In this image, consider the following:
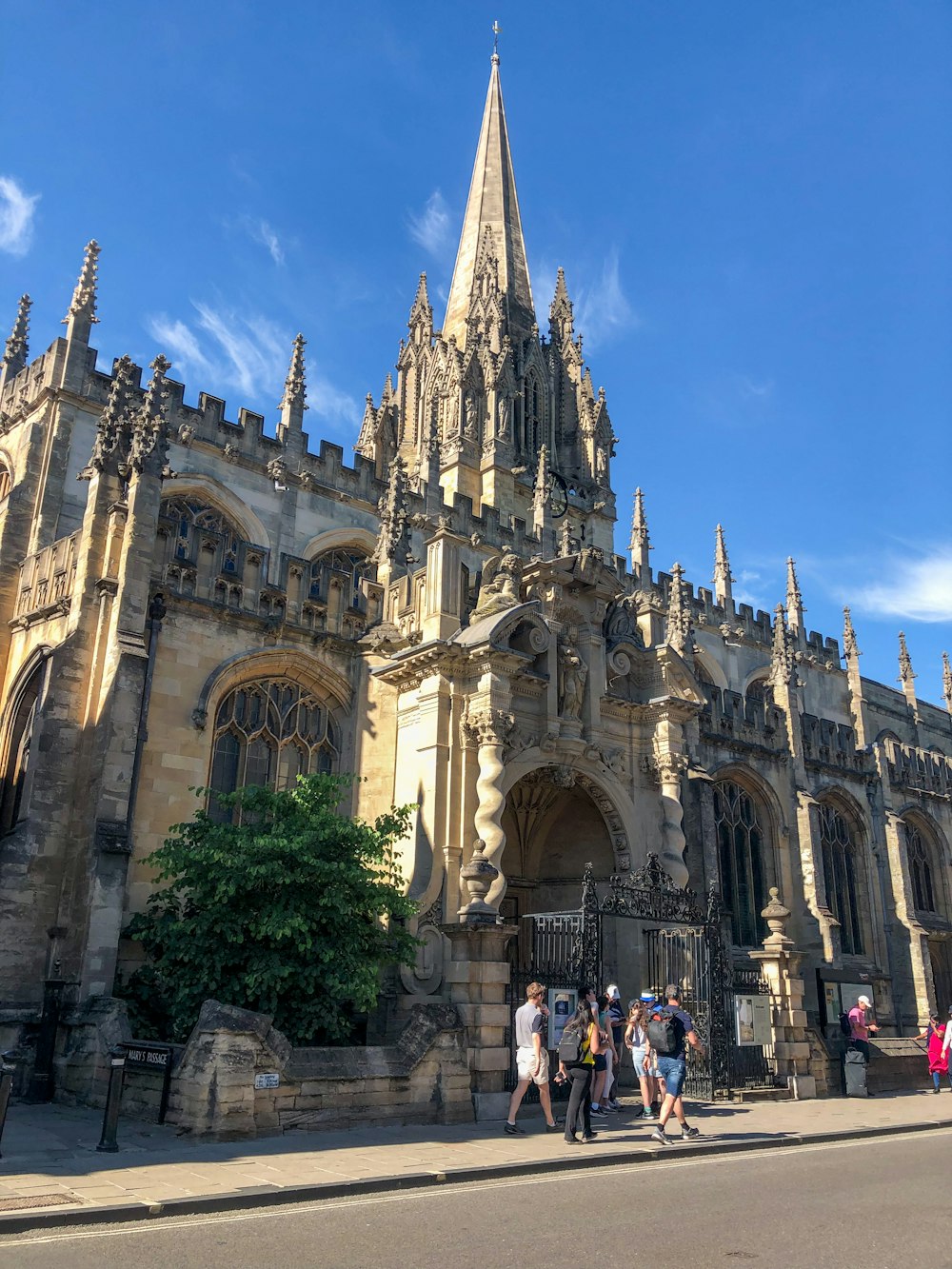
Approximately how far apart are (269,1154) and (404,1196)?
221 cm

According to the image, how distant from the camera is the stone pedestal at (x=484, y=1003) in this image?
591 inches

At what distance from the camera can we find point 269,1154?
11.3 m

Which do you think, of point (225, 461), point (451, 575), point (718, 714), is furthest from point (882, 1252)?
point (225, 461)

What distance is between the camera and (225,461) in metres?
30.6

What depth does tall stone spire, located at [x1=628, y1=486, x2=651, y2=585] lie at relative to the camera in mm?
42562

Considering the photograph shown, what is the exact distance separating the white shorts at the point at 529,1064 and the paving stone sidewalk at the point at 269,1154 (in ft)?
2.24

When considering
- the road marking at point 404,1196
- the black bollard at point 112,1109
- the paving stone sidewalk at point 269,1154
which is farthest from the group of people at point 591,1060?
the black bollard at point 112,1109

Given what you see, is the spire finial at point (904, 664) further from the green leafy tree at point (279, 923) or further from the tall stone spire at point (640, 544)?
the green leafy tree at point (279, 923)

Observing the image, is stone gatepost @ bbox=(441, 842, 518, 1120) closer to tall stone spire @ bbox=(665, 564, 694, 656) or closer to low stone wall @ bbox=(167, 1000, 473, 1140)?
low stone wall @ bbox=(167, 1000, 473, 1140)

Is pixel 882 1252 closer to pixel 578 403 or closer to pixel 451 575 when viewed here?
pixel 451 575

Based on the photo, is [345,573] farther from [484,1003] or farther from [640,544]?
[640,544]

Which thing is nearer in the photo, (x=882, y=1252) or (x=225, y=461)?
(x=882, y=1252)

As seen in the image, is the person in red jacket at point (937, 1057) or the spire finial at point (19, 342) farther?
the spire finial at point (19, 342)

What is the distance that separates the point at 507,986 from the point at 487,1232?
26.1 ft
